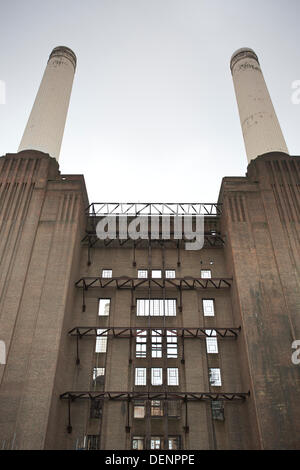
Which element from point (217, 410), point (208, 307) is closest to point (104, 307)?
point (208, 307)

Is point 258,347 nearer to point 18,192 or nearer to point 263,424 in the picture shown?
point 263,424

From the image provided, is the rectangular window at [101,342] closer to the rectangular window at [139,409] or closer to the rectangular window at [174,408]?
the rectangular window at [139,409]

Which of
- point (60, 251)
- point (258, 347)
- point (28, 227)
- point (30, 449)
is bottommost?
point (30, 449)

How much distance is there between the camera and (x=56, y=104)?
37.5 meters

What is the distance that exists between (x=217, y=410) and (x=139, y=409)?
187 inches

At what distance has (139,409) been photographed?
76.4 feet

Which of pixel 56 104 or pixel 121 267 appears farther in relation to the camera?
pixel 56 104

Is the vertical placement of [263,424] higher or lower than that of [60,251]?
lower

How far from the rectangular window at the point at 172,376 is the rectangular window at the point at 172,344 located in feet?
2.79

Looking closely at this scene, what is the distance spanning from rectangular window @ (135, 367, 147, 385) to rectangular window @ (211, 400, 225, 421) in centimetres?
445

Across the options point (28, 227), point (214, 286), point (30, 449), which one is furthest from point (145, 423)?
point (28, 227)

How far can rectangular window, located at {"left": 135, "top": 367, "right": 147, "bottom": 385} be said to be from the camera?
78.8 ft

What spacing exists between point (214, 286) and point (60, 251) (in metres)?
11.2

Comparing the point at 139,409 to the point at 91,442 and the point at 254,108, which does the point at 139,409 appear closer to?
the point at 91,442
